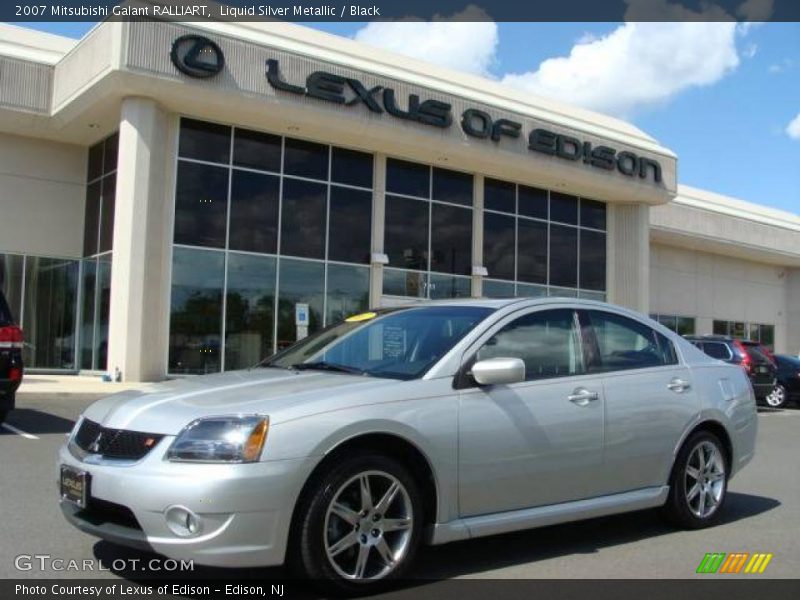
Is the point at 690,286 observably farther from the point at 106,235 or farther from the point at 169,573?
the point at 169,573

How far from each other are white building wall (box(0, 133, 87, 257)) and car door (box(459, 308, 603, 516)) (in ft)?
63.5

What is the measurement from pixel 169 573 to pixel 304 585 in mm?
843

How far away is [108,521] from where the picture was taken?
423 cm

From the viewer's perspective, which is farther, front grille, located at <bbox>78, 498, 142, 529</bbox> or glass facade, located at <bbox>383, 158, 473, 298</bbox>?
glass facade, located at <bbox>383, 158, 473, 298</bbox>

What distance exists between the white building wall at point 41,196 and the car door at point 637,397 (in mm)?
19337

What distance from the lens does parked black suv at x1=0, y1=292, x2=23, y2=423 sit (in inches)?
384

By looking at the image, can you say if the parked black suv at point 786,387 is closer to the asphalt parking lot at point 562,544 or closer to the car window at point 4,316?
the asphalt parking lot at point 562,544

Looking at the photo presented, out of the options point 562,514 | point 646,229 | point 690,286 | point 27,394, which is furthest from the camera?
point 690,286

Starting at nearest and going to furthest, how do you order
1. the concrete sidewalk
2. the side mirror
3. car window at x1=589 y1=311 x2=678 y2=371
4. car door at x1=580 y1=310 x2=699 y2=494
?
1. the side mirror
2. car door at x1=580 y1=310 x2=699 y2=494
3. car window at x1=589 y1=311 x2=678 y2=371
4. the concrete sidewalk

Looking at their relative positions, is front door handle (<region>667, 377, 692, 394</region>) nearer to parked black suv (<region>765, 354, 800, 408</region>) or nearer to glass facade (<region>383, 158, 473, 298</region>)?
parked black suv (<region>765, 354, 800, 408</region>)

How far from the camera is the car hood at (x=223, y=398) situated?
4.16m

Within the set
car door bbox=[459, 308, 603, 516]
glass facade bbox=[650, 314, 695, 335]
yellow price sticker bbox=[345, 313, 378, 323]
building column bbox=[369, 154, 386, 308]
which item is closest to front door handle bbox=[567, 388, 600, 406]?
car door bbox=[459, 308, 603, 516]

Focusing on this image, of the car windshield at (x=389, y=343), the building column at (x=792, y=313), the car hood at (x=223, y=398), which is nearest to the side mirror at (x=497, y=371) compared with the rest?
the car windshield at (x=389, y=343)

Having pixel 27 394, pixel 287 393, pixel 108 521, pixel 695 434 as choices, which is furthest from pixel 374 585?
pixel 27 394
